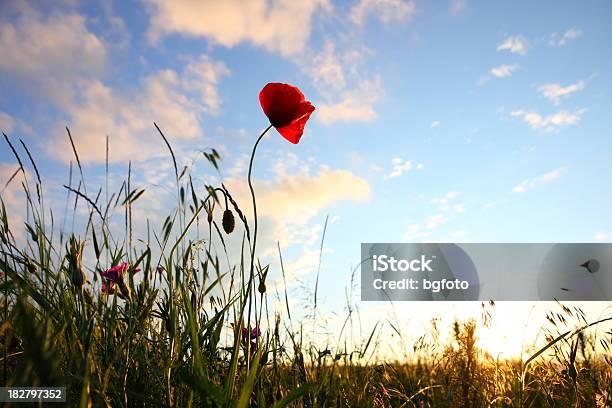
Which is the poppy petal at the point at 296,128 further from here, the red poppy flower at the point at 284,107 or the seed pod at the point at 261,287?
the seed pod at the point at 261,287

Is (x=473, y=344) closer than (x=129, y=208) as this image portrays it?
No

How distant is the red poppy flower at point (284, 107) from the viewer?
1.50 meters

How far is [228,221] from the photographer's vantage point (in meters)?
Answer: 1.41

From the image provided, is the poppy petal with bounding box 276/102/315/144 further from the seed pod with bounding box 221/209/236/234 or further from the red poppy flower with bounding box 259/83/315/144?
the seed pod with bounding box 221/209/236/234

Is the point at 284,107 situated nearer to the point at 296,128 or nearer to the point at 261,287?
the point at 296,128

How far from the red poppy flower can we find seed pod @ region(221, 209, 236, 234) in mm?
298

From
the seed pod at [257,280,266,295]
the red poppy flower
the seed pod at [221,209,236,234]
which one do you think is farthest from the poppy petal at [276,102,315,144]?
the seed pod at [257,280,266,295]

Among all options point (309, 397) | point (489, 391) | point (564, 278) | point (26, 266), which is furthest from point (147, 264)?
point (564, 278)

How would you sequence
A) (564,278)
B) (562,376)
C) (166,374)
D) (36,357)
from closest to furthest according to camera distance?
(36,357)
(166,374)
(562,376)
(564,278)

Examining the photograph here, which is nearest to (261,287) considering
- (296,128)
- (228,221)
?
(228,221)

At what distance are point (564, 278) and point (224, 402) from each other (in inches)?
160

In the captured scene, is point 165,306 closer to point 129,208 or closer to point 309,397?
point 129,208

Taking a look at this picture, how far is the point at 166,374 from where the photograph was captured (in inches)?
50.6

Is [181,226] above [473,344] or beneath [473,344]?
above
